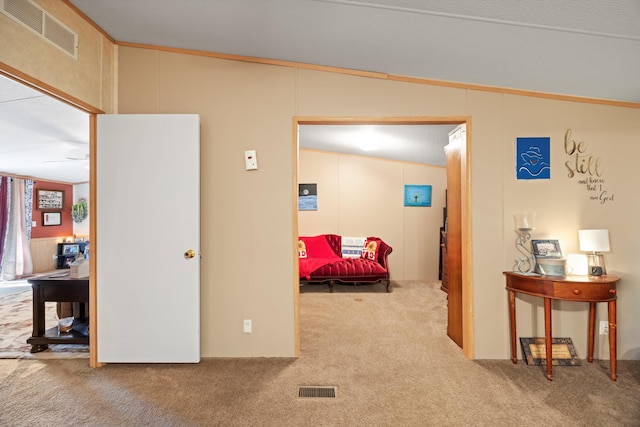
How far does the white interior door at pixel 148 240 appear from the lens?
259 centimetres

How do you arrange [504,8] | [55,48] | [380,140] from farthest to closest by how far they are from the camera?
[380,140] < [55,48] < [504,8]

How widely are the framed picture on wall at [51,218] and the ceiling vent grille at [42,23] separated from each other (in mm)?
7356

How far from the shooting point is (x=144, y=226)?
102 inches

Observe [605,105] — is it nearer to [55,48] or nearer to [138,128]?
[138,128]

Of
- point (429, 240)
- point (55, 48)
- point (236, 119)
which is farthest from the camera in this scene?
point (429, 240)

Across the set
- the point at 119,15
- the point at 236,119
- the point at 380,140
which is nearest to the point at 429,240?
the point at 380,140

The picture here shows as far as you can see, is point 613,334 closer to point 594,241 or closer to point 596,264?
point 596,264

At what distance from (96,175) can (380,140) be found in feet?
12.0

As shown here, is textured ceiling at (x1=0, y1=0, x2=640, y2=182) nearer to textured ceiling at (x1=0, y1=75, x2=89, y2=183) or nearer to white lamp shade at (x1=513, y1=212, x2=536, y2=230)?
textured ceiling at (x1=0, y1=75, x2=89, y2=183)

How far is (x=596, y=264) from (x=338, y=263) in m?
3.44

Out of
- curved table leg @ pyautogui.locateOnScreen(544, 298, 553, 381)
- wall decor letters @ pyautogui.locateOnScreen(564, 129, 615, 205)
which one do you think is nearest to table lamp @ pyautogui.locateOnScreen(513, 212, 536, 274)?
curved table leg @ pyautogui.locateOnScreen(544, 298, 553, 381)

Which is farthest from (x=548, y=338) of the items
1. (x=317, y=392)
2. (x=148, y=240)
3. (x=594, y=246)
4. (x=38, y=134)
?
(x=38, y=134)

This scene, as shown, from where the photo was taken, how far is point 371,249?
5.80 m

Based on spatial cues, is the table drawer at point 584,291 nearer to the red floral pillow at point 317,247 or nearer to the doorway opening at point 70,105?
the doorway opening at point 70,105
